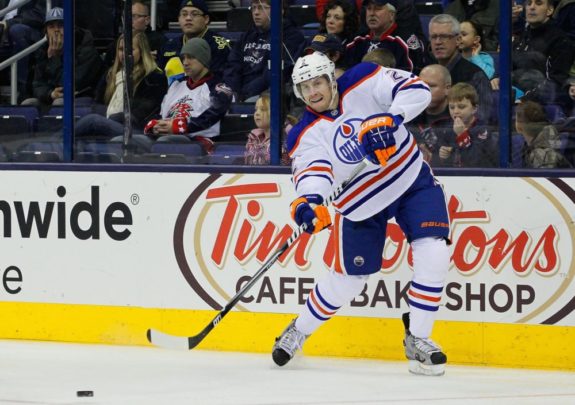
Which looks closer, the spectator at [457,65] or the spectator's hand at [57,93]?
the spectator at [457,65]

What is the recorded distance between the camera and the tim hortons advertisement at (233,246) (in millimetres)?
5375

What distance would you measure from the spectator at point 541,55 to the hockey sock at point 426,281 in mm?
705

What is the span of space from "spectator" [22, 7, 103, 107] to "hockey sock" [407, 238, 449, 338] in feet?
5.69

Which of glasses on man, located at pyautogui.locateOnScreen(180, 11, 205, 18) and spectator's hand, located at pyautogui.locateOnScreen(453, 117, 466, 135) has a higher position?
glasses on man, located at pyautogui.locateOnScreen(180, 11, 205, 18)

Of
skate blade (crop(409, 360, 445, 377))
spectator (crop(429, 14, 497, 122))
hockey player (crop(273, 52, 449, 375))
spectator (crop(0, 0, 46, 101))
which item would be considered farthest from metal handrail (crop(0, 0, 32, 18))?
skate blade (crop(409, 360, 445, 377))

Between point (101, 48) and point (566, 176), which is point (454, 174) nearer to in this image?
point (566, 176)

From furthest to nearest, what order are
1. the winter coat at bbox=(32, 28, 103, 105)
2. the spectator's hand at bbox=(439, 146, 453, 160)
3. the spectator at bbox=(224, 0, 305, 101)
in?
the winter coat at bbox=(32, 28, 103, 105) → the spectator at bbox=(224, 0, 305, 101) → the spectator's hand at bbox=(439, 146, 453, 160)

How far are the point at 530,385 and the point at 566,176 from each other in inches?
32.9

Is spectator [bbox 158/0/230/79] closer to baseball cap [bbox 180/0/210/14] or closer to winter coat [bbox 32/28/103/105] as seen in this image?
baseball cap [bbox 180/0/210/14]

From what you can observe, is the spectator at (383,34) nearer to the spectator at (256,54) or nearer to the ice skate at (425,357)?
the spectator at (256,54)

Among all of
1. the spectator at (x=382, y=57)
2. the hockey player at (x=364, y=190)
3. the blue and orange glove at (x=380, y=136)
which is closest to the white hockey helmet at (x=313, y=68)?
the hockey player at (x=364, y=190)

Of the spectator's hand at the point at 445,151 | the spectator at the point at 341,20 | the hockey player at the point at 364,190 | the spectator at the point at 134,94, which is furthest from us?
the spectator at the point at 134,94

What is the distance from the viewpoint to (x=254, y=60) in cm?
582

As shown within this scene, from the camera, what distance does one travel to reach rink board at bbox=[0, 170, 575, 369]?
5.38m
